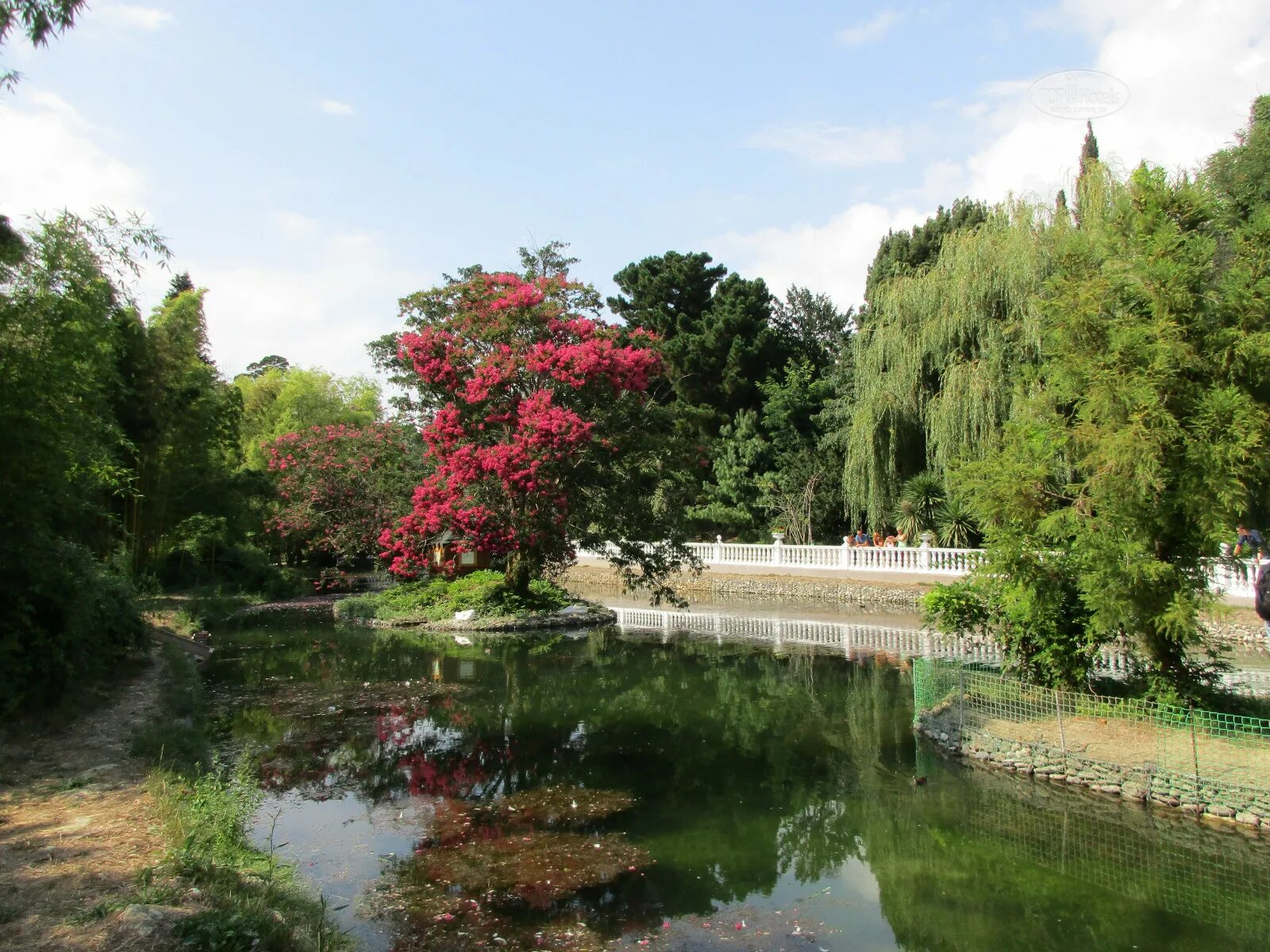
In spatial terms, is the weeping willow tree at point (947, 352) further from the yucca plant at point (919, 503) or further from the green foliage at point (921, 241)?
the green foliage at point (921, 241)

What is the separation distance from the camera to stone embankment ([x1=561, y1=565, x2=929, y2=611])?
2297 centimetres

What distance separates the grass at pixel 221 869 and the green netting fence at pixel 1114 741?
6.53m

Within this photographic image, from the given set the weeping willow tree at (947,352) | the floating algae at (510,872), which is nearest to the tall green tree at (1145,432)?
the floating algae at (510,872)

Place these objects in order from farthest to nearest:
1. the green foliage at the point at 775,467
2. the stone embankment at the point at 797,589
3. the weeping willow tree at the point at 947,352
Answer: the green foliage at the point at 775,467
the stone embankment at the point at 797,589
the weeping willow tree at the point at 947,352

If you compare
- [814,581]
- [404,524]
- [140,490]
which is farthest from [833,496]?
[140,490]

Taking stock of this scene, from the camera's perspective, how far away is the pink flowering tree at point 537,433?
1758 centimetres

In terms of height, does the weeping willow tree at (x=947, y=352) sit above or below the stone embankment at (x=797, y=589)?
above

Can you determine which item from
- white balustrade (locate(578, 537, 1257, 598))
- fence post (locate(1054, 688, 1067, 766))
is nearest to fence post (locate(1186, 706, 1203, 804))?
fence post (locate(1054, 688, 1067, 766))

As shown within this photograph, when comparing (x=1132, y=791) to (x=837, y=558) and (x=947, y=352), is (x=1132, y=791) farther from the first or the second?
(x=837, y=558)

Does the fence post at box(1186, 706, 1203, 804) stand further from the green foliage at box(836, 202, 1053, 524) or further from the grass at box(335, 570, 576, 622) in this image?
the grass at box(335, 570, 576, 622)

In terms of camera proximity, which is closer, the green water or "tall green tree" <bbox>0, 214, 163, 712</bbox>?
the green water

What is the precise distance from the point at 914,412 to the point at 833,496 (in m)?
7.50

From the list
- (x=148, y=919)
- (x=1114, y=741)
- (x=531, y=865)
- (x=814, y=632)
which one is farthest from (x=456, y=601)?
(x=148, y=919)

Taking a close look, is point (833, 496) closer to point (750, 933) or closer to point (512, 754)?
point (512, 754)
